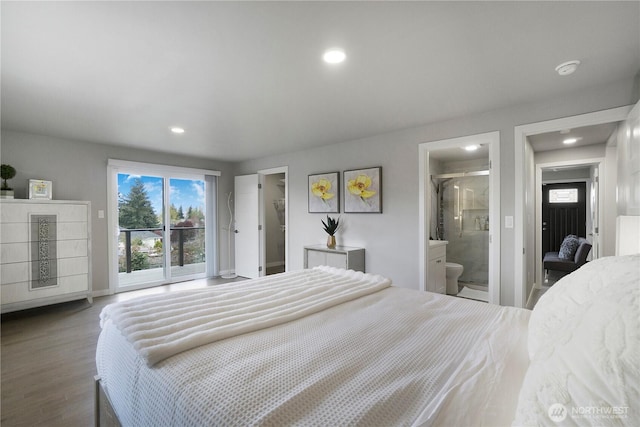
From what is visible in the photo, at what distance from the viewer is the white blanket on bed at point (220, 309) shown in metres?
1.18

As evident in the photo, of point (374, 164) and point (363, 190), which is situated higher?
point (374, 164)

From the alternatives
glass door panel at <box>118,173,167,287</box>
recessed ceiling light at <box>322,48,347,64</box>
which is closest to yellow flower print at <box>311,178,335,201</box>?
recessed ceiling light at <box>322,48,347,64</box>

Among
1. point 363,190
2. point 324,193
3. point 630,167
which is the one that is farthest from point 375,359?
point 324,193

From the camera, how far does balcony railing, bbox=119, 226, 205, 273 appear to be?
4758 millimetres

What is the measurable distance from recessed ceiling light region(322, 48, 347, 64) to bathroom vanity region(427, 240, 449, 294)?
259 centimetres

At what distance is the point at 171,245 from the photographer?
5164 millimetres

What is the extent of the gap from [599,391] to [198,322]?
136 centimetres

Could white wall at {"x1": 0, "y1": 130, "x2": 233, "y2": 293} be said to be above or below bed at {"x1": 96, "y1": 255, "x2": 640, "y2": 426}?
above

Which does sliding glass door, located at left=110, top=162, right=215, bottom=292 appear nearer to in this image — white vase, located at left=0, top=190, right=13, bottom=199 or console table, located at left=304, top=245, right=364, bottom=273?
white vase, located at left=0, top=190, right=13, bottom=199

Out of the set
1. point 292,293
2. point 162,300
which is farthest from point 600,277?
point 162,300

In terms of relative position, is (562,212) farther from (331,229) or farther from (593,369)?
(593,369)

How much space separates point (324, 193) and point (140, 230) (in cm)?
316

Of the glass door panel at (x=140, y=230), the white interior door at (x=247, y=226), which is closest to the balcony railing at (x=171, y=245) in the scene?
the glass door panel at (x=140, y=230)

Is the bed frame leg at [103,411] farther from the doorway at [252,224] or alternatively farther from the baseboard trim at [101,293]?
the doorway at [252,224]
